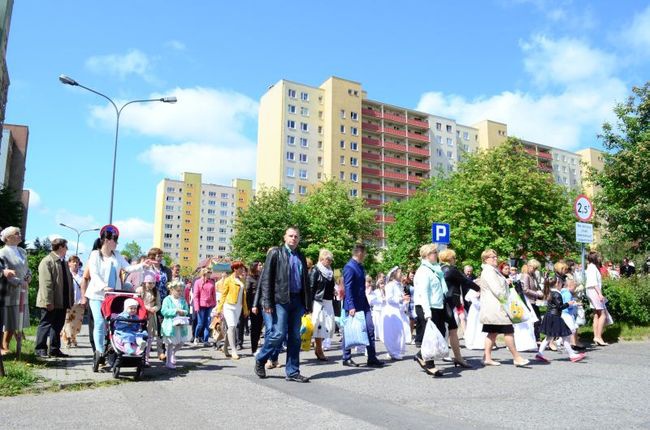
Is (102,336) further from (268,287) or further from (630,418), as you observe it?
(630,418)

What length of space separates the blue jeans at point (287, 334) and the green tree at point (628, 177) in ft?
73.2

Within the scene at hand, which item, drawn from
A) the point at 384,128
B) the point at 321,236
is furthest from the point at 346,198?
the point at 384,128

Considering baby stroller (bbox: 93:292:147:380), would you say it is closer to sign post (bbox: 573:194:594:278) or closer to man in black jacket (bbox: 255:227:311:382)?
man in black jacket (bbox: 255:227:311:382)

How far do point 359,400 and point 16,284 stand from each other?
545cm

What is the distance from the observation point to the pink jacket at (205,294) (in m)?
13.4

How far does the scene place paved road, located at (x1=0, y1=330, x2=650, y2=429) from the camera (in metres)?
5.13

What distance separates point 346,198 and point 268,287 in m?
48.6

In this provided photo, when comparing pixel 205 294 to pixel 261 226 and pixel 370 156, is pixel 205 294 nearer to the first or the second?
pixel 261 226

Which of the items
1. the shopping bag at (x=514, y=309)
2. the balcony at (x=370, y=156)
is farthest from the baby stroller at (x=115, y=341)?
the balcony at (x=370, y=156)

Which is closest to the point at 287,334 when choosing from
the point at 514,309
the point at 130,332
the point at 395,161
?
the point at 130,332

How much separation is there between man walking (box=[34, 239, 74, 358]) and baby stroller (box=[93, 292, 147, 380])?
69.1 inches

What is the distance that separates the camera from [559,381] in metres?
7.38

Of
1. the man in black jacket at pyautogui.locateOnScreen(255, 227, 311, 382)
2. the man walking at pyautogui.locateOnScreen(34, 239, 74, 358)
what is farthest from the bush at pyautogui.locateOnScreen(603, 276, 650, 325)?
the man walking at pyautogui.locateOnScreen(34, 239, 74, 358)

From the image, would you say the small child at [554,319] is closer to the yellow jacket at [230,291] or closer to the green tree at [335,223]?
the yellow jacket at [230,291]
